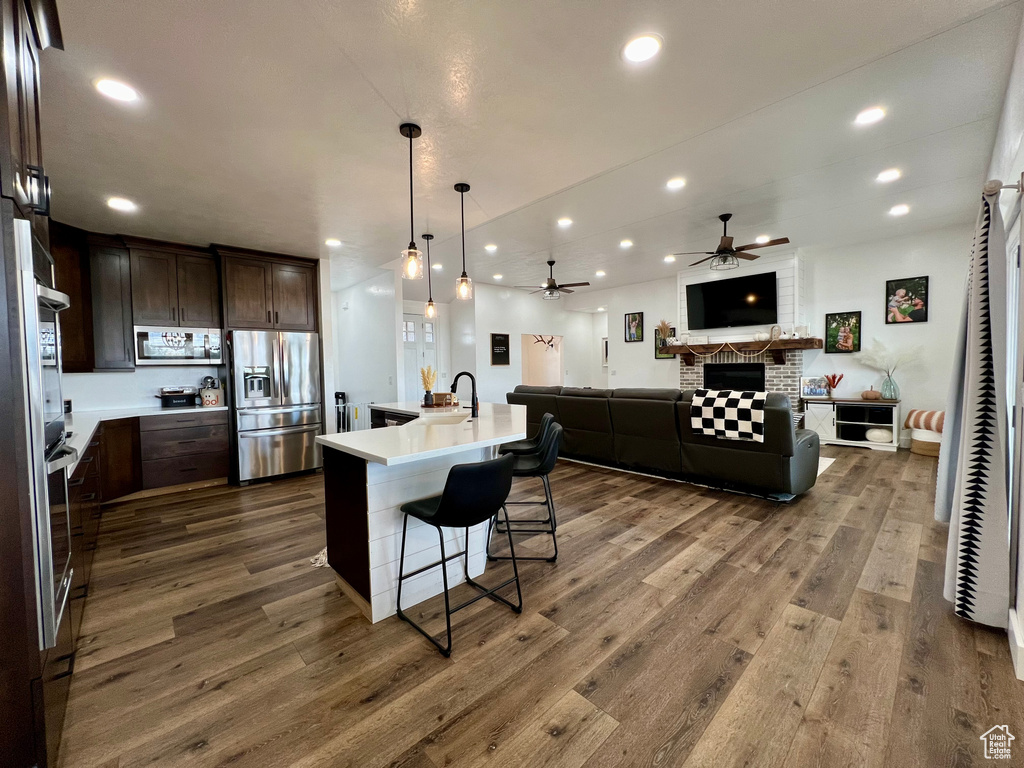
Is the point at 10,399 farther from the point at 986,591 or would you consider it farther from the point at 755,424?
the point at 755,424

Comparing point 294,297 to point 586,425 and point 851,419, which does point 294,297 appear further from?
point 851,419

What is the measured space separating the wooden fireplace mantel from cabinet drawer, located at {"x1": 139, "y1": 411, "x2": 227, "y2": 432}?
696 cm

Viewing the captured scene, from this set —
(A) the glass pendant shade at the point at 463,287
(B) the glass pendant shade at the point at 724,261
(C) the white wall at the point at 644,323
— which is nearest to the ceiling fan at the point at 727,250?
(B) the glass pendant shade at the point at 724,261

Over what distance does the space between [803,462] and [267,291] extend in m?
5.81

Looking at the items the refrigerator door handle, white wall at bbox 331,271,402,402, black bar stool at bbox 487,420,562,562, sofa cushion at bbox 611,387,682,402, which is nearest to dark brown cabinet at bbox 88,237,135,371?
the refrigerator door handle

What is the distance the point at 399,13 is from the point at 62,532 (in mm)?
2410

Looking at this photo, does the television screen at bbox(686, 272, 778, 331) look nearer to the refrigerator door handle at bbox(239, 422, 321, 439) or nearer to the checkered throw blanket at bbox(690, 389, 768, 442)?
the checkered throw blanket at bbox(690, 389, 768, 442)

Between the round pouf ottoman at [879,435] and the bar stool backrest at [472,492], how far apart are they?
615 centimetres

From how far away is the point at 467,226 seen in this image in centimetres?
422

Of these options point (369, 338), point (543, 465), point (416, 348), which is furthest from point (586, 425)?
point (416, 348)

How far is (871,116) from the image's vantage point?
2.74 meters

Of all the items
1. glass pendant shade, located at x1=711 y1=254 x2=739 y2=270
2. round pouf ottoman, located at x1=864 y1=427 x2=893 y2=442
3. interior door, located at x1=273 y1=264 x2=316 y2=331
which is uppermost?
glass pendant shade, located at x1=711 y1=254 x2=739 y2=270

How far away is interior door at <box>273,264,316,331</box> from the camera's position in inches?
194

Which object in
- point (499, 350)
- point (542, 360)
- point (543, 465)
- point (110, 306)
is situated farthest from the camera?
point (542, 360)
